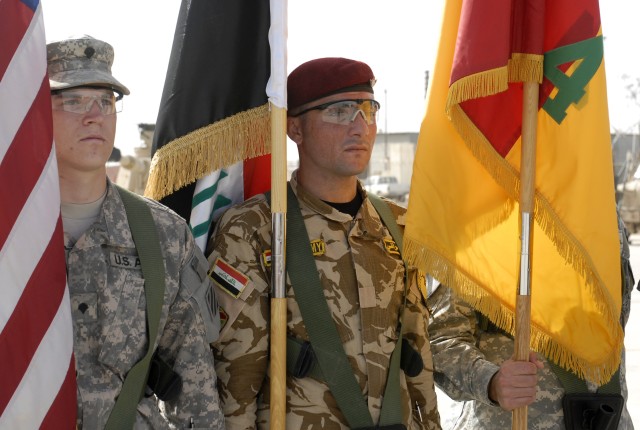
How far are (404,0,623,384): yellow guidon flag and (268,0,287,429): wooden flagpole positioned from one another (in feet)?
1.73

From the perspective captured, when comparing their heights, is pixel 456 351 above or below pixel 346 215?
below

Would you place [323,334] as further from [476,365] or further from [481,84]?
[481,84]

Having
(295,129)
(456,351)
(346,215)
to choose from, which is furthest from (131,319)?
(456,351)

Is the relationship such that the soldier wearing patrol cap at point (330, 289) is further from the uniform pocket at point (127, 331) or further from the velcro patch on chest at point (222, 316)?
the uniform pocket at point (127, 331)

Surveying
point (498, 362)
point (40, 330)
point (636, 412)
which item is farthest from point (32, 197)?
point (636, 412)

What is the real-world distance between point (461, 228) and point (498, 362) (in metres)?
0.57

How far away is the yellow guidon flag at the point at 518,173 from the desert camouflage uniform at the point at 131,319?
860 millimetres

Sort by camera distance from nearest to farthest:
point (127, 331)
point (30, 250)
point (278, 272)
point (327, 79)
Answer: point (30, 250) → point (127, 331) → point (278, 272) → point (327, 79)

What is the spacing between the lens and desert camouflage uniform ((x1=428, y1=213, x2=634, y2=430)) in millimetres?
3482

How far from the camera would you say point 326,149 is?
3371 mm

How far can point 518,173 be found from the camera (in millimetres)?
3547

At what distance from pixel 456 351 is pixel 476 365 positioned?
120 millimetres

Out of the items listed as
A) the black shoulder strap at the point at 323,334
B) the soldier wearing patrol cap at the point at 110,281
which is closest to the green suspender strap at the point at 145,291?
the soldier wearing patrol cap at the point at 110,281

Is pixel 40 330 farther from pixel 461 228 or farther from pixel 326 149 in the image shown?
pixel 461 228
